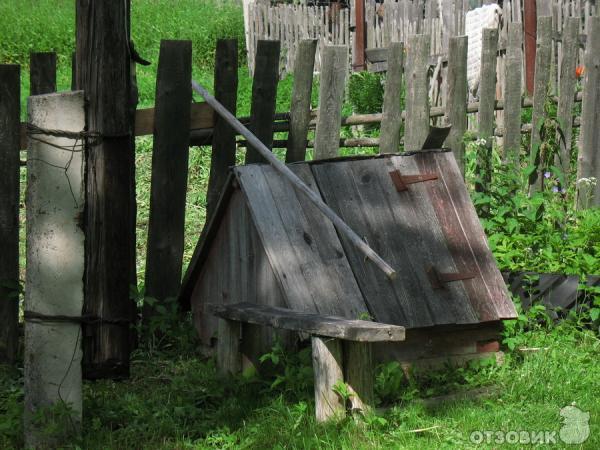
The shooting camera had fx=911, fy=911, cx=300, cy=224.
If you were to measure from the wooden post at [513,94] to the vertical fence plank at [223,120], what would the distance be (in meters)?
2.29

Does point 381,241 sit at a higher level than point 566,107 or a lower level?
lower

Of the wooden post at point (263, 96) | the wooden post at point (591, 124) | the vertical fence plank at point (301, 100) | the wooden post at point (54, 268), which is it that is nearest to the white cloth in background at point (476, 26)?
the wooden post at point (591, 124)

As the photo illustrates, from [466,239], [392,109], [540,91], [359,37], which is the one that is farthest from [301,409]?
[359,37]

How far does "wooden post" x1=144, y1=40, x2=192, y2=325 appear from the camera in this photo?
529 cm

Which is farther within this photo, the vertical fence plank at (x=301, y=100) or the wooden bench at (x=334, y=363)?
the vertical fence plank at (x=301, y=100)

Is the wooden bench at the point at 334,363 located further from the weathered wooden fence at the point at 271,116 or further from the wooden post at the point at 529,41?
the wooden post at the point at 529,41

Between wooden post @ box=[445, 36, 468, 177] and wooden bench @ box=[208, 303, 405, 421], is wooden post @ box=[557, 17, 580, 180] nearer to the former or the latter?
wooden post @ box=[445, 36, 468, 177]

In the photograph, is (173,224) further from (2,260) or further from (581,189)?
(581,189)

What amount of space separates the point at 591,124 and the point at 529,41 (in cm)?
576

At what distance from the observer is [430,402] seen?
167 inches

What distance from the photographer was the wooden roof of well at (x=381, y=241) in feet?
14.7

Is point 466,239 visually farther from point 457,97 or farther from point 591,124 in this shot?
point 591,124

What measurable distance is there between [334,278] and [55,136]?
150 centimetres

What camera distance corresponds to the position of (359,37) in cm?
1633
